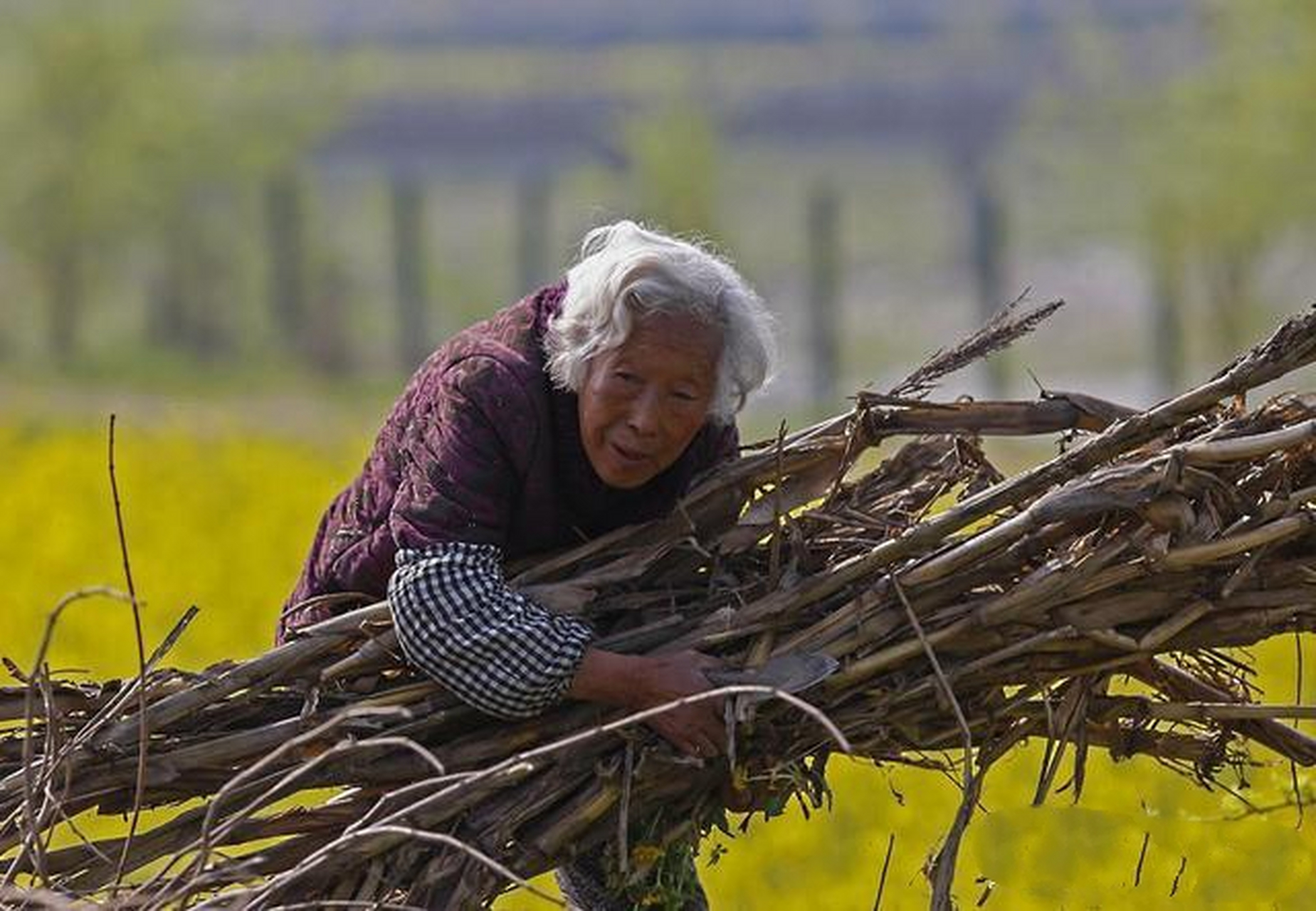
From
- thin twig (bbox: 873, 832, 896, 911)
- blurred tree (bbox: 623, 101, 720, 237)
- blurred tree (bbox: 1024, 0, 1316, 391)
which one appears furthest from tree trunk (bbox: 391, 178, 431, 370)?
thin twig (bbox: 873, 832, 896, 911)

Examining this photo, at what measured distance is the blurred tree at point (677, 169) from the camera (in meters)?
29.6

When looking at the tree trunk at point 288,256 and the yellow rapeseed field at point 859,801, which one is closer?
the yellow rapeseed field at point 859,801

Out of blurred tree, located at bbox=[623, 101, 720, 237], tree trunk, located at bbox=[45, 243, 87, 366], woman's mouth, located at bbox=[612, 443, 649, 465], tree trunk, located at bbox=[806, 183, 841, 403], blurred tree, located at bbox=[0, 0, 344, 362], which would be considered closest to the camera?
woman's mouth, located at bbox=[612, 443, 649, 465]

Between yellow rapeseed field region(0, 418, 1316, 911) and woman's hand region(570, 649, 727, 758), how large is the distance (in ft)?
1.35

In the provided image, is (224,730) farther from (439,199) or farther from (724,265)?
(439,199)

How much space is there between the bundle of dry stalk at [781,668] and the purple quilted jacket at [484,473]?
6 centimetres

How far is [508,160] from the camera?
41344 mm

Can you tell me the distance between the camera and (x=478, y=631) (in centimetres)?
432

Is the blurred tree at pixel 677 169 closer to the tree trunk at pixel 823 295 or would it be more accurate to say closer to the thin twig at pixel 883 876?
the tree trunk at pixel 823 295

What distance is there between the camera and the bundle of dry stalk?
14.3ft

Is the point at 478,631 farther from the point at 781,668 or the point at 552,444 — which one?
the point at 781,668

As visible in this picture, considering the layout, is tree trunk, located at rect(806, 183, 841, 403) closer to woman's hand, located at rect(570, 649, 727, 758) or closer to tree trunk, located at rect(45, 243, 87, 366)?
tree trunk, located at rect(45, 243, 87, 366)

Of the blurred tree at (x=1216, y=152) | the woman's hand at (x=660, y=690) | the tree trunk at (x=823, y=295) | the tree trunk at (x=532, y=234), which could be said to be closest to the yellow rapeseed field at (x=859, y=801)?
the woman's hand at (x=660, y=690)

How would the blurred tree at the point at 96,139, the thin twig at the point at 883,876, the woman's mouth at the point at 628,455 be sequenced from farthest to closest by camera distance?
the blurred tree at the point at 96,139, the thin twig at the point at 883,876, the woman's mouth at the point at 628,455
